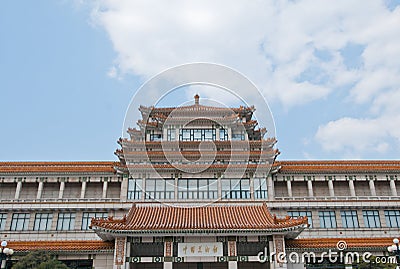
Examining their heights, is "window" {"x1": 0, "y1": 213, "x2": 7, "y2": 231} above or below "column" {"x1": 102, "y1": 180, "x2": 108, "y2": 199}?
below

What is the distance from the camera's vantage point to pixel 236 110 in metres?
37.2

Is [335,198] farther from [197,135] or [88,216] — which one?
[88,216]

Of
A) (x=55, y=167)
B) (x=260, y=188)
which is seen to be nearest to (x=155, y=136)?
(x=55, y=167)

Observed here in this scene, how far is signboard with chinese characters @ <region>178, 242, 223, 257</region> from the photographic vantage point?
81.3 ft

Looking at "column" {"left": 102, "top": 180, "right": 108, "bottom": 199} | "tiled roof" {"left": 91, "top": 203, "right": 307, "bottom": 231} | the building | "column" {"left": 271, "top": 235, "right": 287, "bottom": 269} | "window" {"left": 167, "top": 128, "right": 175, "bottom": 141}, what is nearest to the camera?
"tiled roof" {"left": 91, "top": 203, "right": 307, "bottom": 231}

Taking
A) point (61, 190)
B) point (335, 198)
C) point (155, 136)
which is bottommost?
point (335, 198)

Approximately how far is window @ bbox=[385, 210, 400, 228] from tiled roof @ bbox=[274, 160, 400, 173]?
3.49 metres

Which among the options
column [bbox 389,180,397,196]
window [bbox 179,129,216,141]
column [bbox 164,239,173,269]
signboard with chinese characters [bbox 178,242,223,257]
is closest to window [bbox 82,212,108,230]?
column [bbox 164,239,173,269]

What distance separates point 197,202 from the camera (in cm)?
2991

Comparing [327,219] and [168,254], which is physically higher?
[327,219]

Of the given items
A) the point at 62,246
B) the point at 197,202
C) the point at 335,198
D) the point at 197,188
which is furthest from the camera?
the point at 197,188

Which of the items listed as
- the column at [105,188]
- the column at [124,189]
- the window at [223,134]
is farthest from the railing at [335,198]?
the column at [105,188]

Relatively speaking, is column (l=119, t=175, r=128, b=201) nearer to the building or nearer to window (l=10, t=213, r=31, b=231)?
the building

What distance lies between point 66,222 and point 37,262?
23.3 ft
